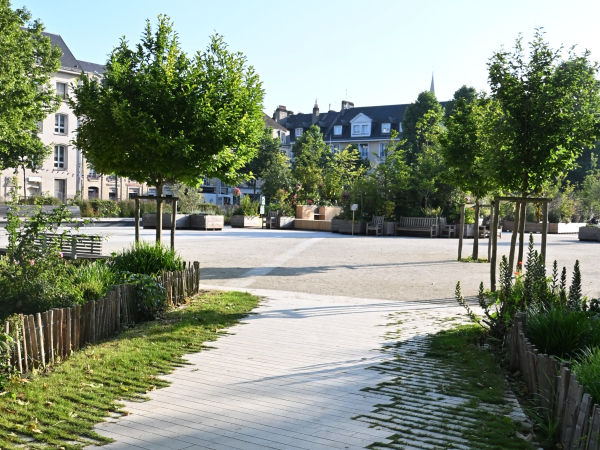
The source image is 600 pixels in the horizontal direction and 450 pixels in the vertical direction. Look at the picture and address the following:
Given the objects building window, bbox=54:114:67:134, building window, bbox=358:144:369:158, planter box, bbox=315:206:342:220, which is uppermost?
building window, bbox=358:144:369:158

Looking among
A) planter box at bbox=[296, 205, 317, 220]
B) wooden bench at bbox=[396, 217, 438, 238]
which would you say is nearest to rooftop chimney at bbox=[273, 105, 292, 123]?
planter box at bbox=[296, 205, 317, 220]

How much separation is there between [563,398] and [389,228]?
30.2 meters

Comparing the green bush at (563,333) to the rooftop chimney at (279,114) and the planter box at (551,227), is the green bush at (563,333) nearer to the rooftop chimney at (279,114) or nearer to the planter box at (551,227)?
the planter box at (551,227)

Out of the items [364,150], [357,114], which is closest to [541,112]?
[364,150]

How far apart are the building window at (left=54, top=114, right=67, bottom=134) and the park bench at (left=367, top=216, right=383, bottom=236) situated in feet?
112

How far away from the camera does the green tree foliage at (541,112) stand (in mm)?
10578

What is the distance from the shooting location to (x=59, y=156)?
5641 cm

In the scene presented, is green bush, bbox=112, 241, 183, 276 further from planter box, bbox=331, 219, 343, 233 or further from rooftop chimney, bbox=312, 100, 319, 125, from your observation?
rooftop chimney, bbox=312, 100, 319, 125

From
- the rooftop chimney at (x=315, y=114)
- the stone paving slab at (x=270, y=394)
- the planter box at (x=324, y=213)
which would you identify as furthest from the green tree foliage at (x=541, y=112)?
the rooftop chimney at (x=315, y=114)

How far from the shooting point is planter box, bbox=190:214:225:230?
110 ft

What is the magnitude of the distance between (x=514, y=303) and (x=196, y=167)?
626cm

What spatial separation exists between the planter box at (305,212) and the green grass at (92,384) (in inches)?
1248

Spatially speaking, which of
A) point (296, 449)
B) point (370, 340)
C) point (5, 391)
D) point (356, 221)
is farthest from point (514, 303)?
point (356, 221)

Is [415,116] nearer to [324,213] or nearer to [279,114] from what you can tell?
[324,213]
